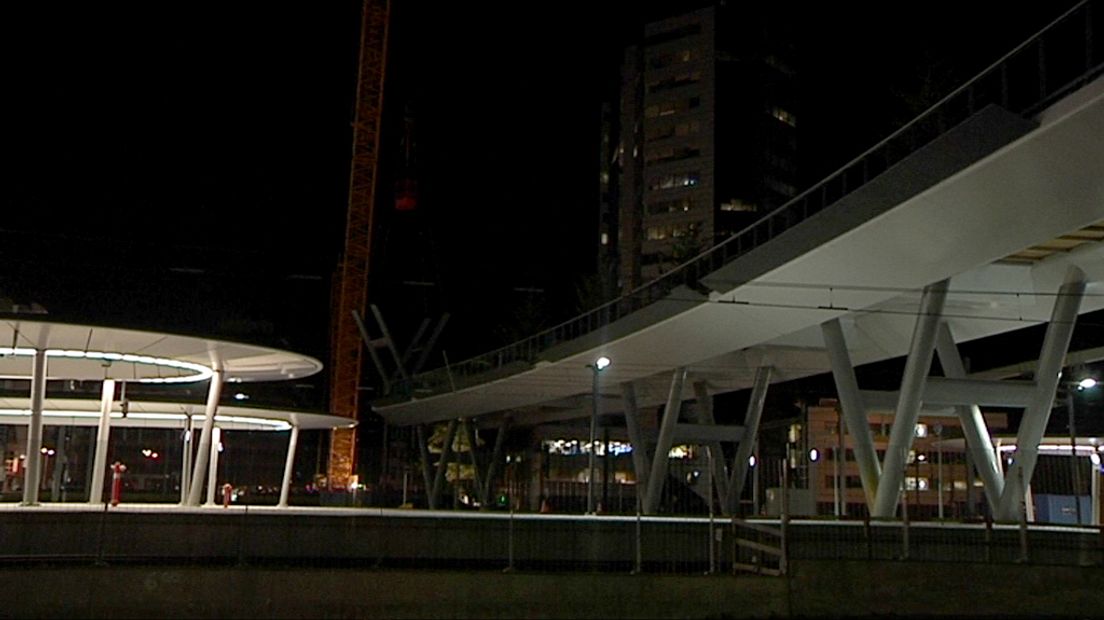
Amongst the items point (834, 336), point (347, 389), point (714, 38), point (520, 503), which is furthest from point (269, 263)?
point (714, 38)

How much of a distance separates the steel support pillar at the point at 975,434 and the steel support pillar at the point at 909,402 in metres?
0.47

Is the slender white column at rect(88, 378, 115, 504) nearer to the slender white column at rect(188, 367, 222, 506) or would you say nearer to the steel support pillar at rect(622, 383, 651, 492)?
the slender white column at rect(188, 367, 222, 506)

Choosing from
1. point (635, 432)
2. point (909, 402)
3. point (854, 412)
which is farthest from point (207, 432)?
point (909, 402)

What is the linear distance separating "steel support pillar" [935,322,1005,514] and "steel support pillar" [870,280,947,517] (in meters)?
0.47

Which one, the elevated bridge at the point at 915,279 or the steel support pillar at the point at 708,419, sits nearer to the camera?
the elevated bridge at the point at 915,279

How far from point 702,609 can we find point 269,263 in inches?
2171

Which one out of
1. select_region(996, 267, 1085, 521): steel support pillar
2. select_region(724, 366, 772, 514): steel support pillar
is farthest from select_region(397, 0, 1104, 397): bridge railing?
select_region(724, 366, 772, 514): steel support pillar

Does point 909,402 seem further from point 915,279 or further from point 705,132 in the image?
point 705,132

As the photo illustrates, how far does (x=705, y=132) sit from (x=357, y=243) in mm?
45581

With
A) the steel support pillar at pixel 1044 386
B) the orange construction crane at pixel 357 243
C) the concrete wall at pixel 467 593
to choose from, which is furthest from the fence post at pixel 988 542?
the orange construction crane at pixel 357 243

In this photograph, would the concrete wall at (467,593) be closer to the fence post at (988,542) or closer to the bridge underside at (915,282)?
the fence post at (988,542)

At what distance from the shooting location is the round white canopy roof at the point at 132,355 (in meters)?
29.0

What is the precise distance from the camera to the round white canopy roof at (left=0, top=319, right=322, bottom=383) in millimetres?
28969

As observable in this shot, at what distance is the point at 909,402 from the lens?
3022 cm
